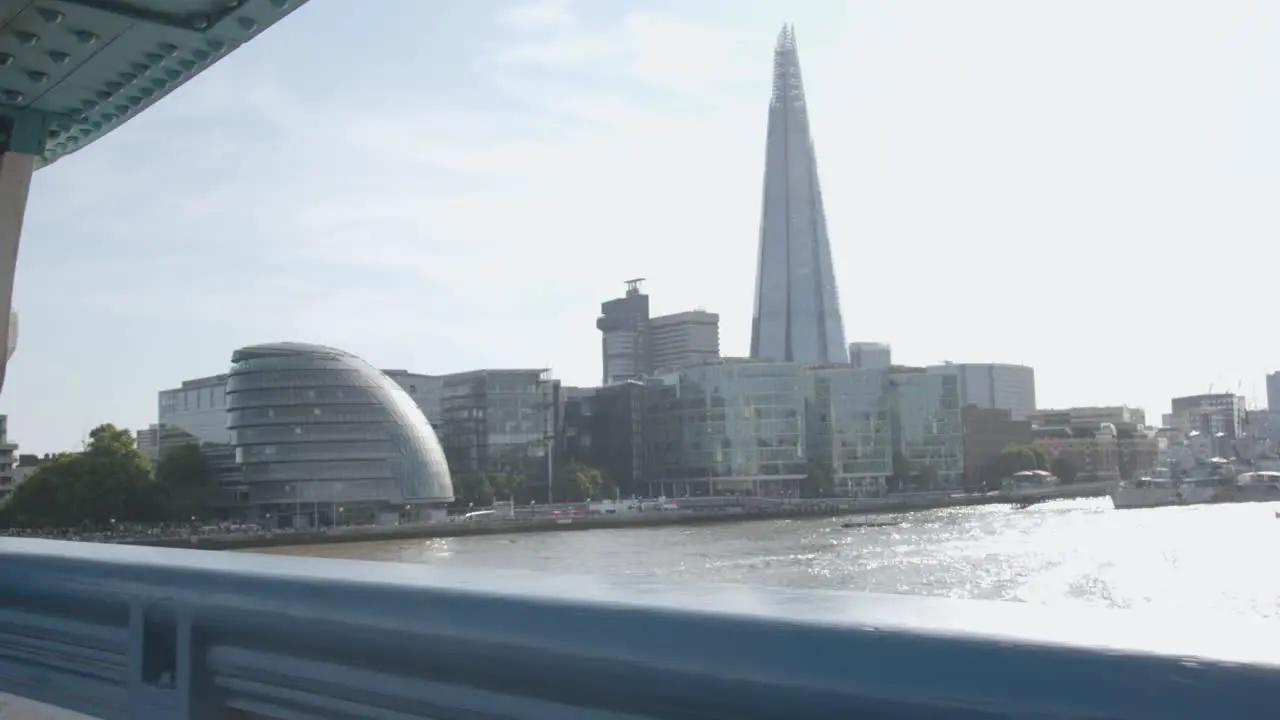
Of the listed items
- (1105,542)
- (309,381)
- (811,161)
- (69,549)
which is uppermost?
(811,161)

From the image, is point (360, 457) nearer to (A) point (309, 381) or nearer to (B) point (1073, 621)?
(A) point (309, 381)

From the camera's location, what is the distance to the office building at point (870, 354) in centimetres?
13812

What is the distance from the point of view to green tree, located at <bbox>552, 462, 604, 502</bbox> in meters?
71.8

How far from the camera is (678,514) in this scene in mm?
61562

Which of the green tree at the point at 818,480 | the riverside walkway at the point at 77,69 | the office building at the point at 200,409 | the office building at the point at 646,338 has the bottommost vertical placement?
→ the green tree at the point at 818,480

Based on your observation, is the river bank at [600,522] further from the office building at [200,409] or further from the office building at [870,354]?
the office building at [870,354]

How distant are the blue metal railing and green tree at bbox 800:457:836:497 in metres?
74.7

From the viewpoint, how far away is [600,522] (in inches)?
2282

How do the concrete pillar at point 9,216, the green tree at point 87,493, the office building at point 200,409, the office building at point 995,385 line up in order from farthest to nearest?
the office building at point 995,385 → the office building at point 200,409 → the green tree at point 87,493 → the concrete pillar at point 9,216

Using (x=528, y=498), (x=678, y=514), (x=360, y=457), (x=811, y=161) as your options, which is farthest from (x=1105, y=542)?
(x=811, y=161)

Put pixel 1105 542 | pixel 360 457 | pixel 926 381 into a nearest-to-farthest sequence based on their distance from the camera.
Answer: pixel 1105 542 < pixel 360 457 < pixel 926 381

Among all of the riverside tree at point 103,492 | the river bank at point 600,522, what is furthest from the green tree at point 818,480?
the riverside tree at point 103,492

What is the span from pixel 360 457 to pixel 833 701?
6139 centimetres

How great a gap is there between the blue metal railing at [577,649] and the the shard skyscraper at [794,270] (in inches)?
4212
